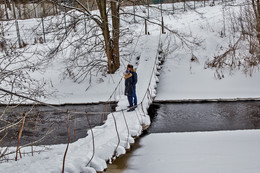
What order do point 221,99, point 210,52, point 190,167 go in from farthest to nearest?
point 210,52, point 221,99, point 190,167

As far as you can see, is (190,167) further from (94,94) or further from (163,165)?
(94,94)

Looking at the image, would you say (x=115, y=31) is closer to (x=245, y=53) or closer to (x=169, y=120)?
(x=169, y=120)

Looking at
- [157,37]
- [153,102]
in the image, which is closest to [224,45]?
[157,37]

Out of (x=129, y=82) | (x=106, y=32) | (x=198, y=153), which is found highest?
(x=106, y=32)

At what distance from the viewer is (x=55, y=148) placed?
256 inches

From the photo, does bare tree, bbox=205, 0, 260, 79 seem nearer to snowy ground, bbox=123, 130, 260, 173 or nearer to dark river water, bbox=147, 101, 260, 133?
dark river water, bbox=147, 101, 260, 133

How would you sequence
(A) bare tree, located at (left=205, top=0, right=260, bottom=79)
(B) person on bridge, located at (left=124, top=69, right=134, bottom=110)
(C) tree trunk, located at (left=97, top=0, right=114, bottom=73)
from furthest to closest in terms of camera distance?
1. (A) bare tree, located at (left=205, top=0, right=260, bottom=79)
2. (C) tree trunk, located at (left=97, top=0, right=114, bottom=73)
3. (B) person on bridge, located at (left=124, top=69, right=134, bottom=110)

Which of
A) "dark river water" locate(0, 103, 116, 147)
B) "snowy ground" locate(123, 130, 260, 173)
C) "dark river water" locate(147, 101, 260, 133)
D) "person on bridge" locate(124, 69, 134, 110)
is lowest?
"dark river water" locate(0, 103, 116, 147)

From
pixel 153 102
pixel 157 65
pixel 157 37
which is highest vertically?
pixel 157 37

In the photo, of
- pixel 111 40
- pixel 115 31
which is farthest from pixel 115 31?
pixel 111 40

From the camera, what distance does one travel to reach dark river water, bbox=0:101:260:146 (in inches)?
345

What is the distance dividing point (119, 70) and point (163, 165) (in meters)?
8.07

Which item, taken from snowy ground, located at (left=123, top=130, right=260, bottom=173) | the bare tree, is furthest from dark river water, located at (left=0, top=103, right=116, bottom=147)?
the bare tree

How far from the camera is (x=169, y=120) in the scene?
9.62 metres
